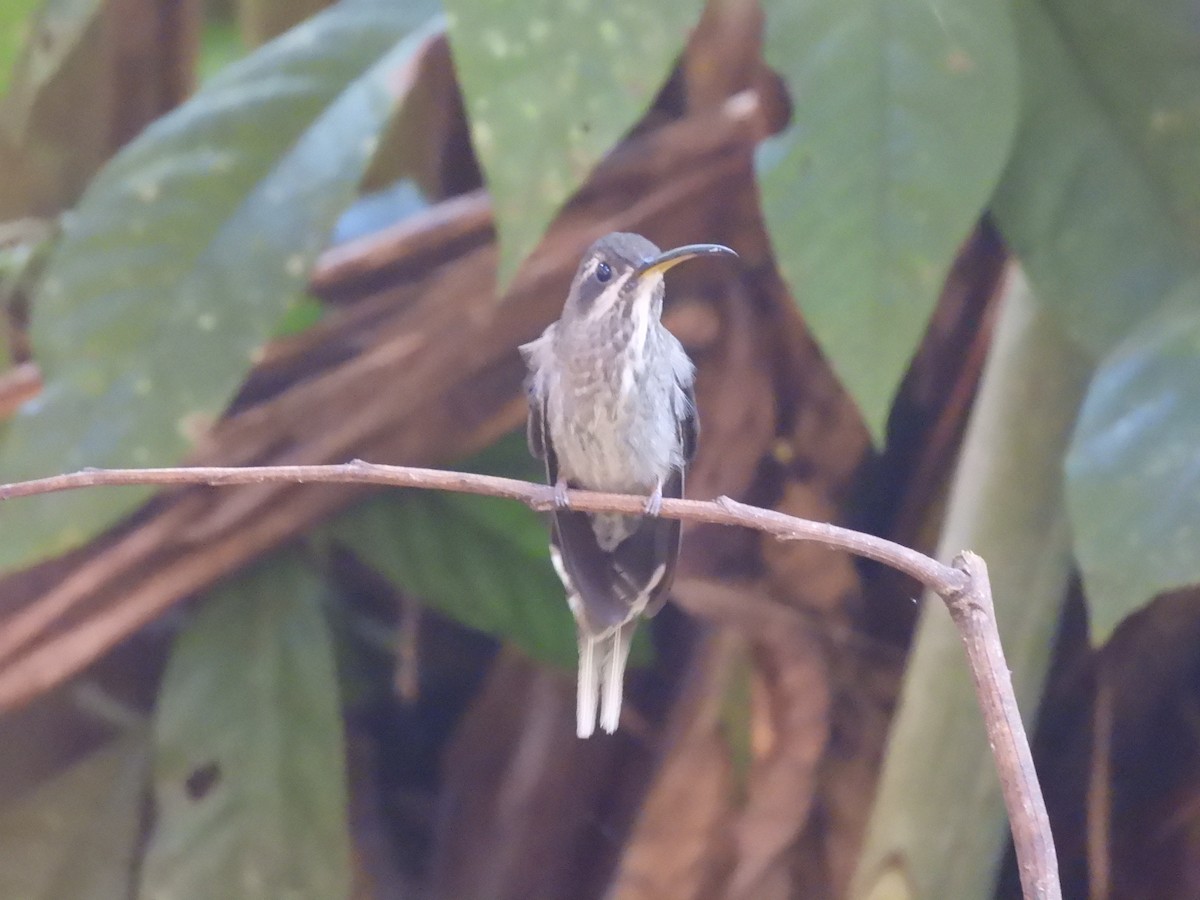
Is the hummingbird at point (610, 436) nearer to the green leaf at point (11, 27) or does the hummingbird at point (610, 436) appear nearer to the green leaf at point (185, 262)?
the green leaf at point (185, 262)

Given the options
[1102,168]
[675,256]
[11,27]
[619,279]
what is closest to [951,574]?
[675,256]

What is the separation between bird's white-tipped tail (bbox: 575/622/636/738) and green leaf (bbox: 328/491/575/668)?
1.00ft

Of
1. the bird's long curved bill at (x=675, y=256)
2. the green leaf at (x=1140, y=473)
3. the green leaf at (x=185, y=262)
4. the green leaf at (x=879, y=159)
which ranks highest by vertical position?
the green leaf at (x=185, y=262)

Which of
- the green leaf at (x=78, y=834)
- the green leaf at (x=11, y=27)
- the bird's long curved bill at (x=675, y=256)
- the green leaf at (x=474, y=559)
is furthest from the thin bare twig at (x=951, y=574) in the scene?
the green leaf at (x=78, y=834)

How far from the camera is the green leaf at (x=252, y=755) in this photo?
1.31 metres

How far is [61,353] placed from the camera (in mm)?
1186

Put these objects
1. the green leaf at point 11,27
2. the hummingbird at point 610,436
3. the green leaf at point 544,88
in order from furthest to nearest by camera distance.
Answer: the green leaf at point 11,27 → the hummingbird at point 610,436 → the green leaf at point 544,88

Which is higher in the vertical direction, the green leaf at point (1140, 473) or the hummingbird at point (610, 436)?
the hummingbird at point (610, 436)

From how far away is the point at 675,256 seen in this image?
801 mm

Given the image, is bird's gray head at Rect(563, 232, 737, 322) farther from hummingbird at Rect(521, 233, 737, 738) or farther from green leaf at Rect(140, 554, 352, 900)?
green leaf at Rect(140, 554, 352, 900)

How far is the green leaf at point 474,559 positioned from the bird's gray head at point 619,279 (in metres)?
0.46

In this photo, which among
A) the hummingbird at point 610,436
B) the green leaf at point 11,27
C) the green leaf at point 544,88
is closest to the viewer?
the green leaf at point 544,88

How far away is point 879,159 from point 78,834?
130 cm

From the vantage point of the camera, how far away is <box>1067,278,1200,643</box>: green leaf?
839mm
